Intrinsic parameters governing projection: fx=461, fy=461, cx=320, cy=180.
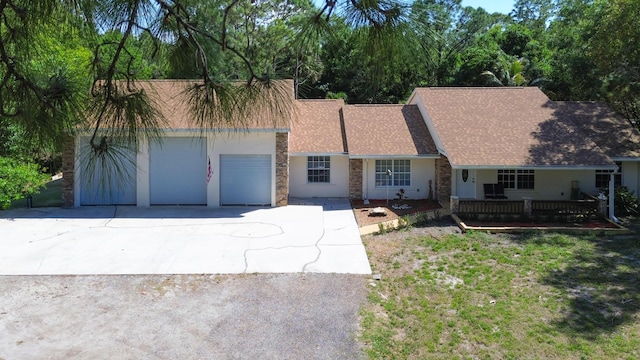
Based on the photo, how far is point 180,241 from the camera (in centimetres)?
1237

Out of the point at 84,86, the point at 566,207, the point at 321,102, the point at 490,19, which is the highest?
the point at 490,19

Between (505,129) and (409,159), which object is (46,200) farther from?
(505,129)

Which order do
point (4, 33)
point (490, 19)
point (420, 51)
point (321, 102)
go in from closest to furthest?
point (420, 51), point (4, 33), point (321, 102), point (490, 19)

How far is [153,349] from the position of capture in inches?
260

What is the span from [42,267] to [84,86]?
8.50 meters

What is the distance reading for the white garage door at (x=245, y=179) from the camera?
1692 centimetres

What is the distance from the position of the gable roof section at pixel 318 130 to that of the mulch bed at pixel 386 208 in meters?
2.38

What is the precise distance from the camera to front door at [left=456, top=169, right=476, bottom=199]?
17156mm

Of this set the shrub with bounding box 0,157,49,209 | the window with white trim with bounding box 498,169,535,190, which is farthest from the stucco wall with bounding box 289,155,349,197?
the shrub with bounding box 0,157,49,209

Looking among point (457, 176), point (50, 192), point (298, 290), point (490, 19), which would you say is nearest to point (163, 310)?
point (298, 290)

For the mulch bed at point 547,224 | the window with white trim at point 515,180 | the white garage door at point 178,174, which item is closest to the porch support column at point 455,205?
the mulch bed at point 547,224

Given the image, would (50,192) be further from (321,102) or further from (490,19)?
(490,19)

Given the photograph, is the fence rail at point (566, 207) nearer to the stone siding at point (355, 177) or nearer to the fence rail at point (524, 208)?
the fence rail at point (524, 208)

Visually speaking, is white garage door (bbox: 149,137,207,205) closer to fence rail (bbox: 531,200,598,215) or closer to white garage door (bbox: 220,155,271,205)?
white garage door (bbox: 220,155,271,205)
